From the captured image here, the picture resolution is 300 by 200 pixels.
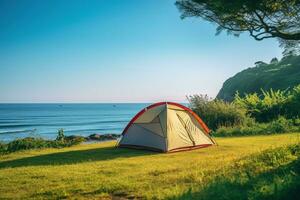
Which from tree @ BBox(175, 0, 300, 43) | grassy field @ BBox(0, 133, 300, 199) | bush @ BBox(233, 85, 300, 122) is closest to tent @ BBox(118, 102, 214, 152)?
grassy field @ BBox(0, 133, 300, 199)

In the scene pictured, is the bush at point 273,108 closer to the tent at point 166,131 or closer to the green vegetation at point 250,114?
the green vegetation at point 250,114

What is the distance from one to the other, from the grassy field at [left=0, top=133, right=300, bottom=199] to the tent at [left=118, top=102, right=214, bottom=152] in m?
0.97

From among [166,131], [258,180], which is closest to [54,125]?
[166,131]

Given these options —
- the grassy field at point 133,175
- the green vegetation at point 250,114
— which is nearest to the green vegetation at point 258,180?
the grassy field at point 133,175

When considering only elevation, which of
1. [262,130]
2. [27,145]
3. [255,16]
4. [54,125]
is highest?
[255,16]

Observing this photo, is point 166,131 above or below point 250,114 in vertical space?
below

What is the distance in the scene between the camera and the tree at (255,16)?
10242 mm

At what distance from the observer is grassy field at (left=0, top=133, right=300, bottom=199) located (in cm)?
652

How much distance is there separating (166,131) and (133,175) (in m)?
4.44

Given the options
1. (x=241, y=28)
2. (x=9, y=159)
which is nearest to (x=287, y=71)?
(x=241, y=28)

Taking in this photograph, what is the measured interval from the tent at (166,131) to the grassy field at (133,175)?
0.97m

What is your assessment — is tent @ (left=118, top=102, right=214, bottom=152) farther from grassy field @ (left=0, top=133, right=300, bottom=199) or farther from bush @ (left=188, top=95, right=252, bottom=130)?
bush @ (left=188, top=95, right=252, bottom=130)

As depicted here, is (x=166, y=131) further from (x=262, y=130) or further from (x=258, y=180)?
(x=262, y=130)

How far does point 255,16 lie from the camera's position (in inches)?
450
